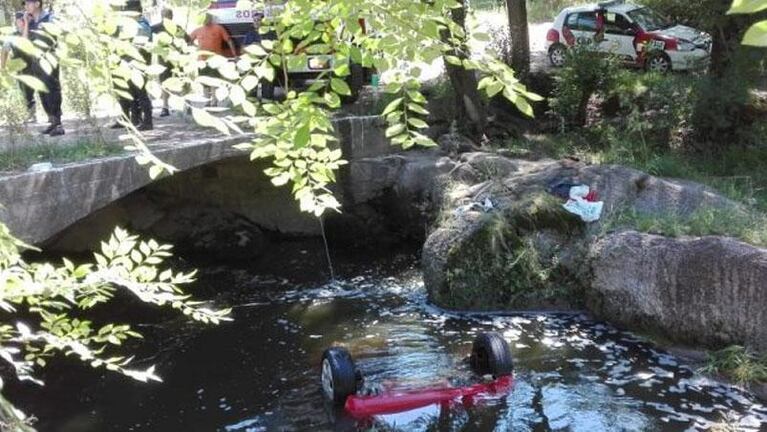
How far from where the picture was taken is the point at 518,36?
13383 mm

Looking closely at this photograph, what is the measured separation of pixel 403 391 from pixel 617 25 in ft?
40.5

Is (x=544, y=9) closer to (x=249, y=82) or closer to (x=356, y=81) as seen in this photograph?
(x=356, y=81)

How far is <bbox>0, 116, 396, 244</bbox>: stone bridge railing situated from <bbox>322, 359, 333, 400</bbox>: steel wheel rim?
3045mm

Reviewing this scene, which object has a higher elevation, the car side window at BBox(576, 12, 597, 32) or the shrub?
the car side window at BBox(576, 12, 597, 32)

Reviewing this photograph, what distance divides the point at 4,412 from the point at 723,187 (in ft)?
29.5

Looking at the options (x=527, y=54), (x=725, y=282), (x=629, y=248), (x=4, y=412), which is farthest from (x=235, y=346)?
(x=527, y=54)

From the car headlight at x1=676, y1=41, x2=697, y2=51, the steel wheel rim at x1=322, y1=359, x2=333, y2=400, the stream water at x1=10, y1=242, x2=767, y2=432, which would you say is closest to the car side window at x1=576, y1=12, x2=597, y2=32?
the car headlight at x1=676, y1=41, x2=697, y2=51

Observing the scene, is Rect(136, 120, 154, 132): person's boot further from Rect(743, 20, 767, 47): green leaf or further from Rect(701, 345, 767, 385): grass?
Rect(743, 20, 767, 47): green leaf

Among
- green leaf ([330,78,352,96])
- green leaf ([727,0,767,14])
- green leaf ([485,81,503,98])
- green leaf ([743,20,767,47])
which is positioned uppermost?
green leaf ([727,0,767,14])

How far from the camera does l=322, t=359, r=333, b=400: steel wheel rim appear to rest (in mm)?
6176

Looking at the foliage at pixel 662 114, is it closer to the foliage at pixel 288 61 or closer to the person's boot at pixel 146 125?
the person's boot at pixel 146 125

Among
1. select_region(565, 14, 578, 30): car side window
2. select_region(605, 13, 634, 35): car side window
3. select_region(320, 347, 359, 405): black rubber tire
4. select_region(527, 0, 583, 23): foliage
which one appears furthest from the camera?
select_region(527, 0, 583, 23): foliage

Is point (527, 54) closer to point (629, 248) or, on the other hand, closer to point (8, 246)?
point (629, 248)

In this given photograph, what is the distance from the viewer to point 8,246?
1921 millimetres
